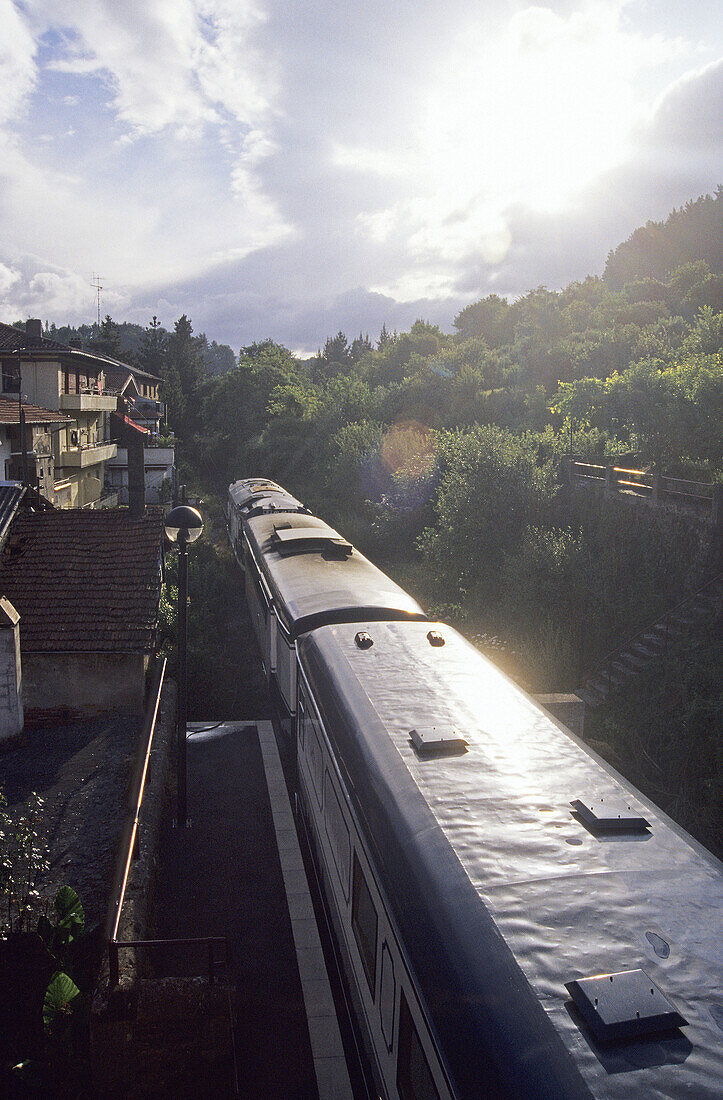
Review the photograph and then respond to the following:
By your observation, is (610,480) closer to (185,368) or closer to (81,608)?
(81,608)

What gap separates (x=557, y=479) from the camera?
73.8ft

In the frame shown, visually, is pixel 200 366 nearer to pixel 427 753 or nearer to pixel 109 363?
pixel 109 363

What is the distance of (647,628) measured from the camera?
1644cm

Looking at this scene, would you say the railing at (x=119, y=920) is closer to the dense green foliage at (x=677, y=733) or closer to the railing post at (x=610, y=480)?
the dense green foliage at (x=677, y=733)

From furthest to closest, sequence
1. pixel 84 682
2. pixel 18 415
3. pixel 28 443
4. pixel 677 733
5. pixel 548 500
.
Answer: pixel 28 443, pixel 18 415, pixel 548 500, pixel 677 733, pixel 84 682

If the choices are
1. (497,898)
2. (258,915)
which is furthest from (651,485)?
(497,898)

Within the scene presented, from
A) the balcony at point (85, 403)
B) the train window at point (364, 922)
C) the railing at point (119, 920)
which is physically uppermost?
the balcony at point (85, 403)

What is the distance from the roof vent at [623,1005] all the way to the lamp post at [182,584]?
21.9 feet

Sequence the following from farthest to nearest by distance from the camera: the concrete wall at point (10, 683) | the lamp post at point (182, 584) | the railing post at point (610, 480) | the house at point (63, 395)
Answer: the house at point (63, 395), the railing post at point (610, 480), the concrete wall at point (10, 683), the lamp post at point (182, 584)

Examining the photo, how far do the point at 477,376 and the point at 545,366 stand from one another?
3.74m

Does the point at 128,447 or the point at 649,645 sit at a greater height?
the point at 128,447

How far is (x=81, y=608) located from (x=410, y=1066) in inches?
376

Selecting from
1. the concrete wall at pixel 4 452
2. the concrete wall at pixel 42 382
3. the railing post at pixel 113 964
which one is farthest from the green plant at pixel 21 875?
the concrete wall at pixel 42 382

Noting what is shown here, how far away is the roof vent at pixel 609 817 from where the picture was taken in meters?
4.27
